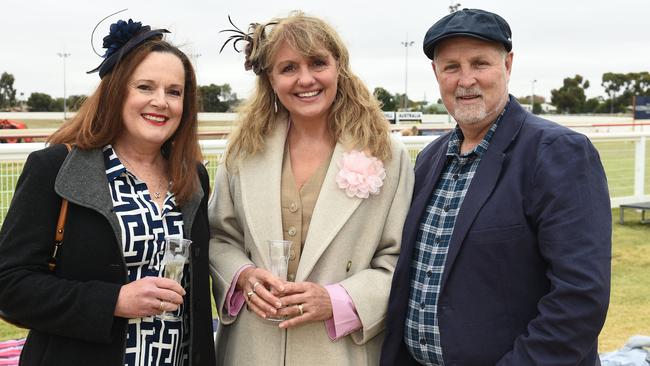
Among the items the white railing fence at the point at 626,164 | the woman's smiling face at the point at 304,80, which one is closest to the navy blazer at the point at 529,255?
the woman's smiling face at the point at 304,80

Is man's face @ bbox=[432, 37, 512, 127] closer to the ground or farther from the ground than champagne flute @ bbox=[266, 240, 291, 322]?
farther from the ground

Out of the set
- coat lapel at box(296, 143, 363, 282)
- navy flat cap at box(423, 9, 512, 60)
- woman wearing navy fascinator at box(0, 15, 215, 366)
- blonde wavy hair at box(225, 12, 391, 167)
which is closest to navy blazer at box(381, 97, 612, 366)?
navy flat cap at box(423, 9, 512, 60)

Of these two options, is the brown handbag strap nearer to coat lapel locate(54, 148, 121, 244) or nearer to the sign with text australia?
coat lapel locate(54, 148, 121, 244)

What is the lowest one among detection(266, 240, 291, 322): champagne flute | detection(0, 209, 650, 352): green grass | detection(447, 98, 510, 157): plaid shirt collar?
detection(0, 209, 650, 352): green grass

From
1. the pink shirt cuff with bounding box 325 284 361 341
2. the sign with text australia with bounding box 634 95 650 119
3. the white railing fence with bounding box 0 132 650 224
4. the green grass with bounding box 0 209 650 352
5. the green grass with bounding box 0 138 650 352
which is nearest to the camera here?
the pink shirt cuff with bounding box 325 284 361 341

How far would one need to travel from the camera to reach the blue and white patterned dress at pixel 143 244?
8.29ft

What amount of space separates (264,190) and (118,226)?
0.72 meters

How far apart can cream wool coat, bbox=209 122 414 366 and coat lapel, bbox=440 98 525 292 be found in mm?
456

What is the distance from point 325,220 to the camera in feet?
9.35

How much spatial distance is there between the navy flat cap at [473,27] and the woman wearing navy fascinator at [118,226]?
1.11 m

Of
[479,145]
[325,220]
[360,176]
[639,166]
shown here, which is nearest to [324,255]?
[325,220]

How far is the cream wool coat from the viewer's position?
2832 millimetres

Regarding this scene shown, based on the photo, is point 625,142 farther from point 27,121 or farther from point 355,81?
point 27,121

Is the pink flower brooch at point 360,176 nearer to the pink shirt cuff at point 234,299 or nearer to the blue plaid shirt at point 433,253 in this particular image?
the blue plaid shirt at point 433,253
